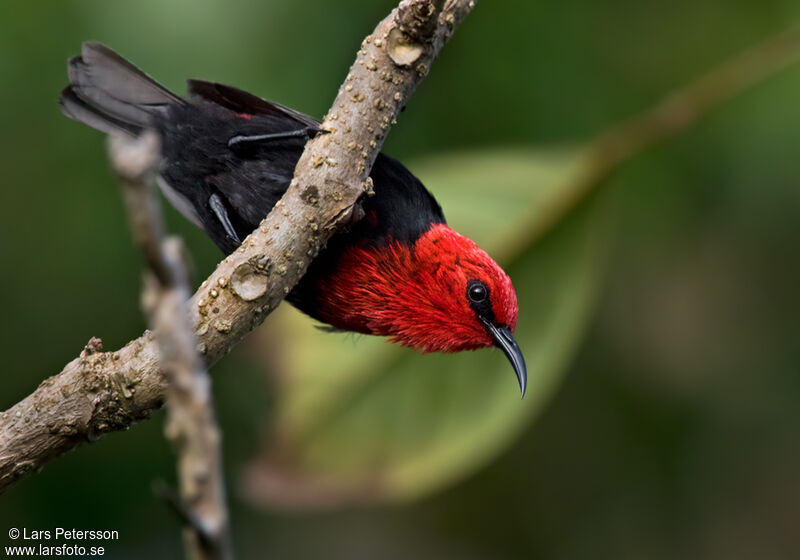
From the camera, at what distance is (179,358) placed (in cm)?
96

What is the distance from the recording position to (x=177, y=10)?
152 inches

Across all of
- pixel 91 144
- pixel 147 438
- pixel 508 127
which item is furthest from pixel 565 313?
pixel 91 144

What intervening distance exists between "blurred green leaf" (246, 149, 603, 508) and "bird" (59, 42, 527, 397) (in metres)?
0.70

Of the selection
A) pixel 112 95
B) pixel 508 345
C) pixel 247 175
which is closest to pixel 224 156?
pixel 247 175

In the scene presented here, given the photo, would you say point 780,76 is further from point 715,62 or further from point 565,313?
point 565,313

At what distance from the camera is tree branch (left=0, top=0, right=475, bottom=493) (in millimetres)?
2092

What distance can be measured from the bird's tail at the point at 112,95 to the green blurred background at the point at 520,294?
23.1 inches

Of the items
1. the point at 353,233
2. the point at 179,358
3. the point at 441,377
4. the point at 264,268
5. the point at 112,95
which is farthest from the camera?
the point at 441,377

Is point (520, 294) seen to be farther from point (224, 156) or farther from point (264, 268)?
point (264, 268)

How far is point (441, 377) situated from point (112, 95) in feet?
5.96

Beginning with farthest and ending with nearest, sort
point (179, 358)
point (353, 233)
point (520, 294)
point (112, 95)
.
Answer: point (520, 294) < point (112, 95) < point (353, 233) < point (179, 358)

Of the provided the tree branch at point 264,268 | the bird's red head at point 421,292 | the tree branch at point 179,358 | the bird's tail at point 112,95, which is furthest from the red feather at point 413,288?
the tree branch at point 179,358

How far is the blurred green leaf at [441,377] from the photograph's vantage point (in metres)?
3.56

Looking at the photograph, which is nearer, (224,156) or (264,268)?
(264,268)
